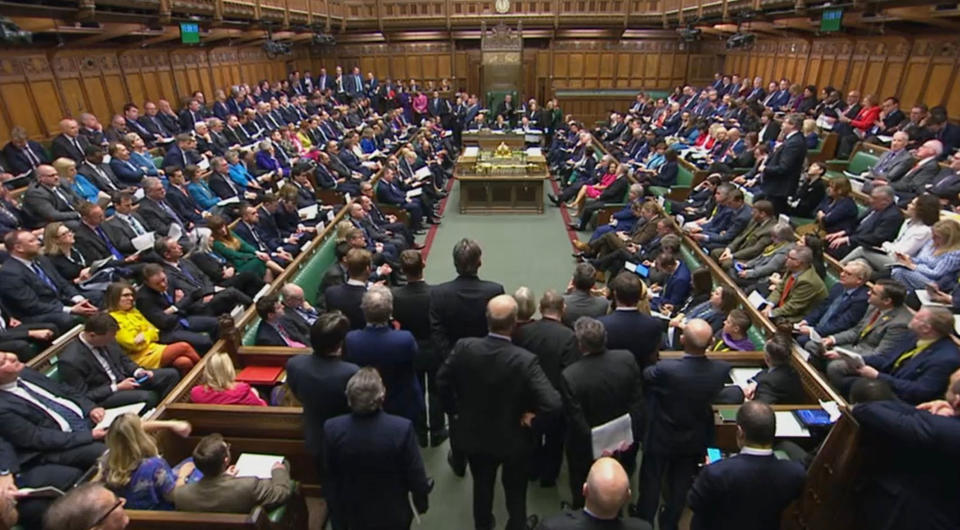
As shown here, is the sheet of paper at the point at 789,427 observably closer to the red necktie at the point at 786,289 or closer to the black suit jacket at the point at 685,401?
the black suit jacket at the point at 685,401

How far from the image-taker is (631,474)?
3.60 meters

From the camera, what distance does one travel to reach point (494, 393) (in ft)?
8.70

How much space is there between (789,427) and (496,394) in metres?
1.64

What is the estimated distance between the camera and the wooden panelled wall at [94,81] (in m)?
7.99

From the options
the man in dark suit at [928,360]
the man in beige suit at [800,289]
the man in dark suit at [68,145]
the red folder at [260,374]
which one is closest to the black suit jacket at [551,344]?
the red folder at [260,374]

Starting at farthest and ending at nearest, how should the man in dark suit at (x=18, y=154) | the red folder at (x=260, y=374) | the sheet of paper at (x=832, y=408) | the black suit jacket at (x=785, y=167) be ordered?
the man in dark suit at (x=18, y=154), the black suit jacket at (x=785, y=167), the red folder at (x=260, y=374), the sheet of paper at (x=832, y=408)

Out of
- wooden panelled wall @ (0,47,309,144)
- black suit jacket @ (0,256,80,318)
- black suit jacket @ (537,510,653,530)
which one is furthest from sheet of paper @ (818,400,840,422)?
wooden panelled wall @ (0,47,309,144)

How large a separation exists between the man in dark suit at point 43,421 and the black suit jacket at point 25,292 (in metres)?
1.21

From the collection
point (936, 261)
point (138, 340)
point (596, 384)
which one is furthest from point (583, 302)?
point (138, 340)

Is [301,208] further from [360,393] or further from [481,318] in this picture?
[360,393]

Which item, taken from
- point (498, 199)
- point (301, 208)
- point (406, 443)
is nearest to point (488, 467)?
point (406, 443)

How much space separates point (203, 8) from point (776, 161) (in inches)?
397

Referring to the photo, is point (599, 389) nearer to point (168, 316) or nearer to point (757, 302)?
point (757, 302)

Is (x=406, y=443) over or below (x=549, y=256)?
over
